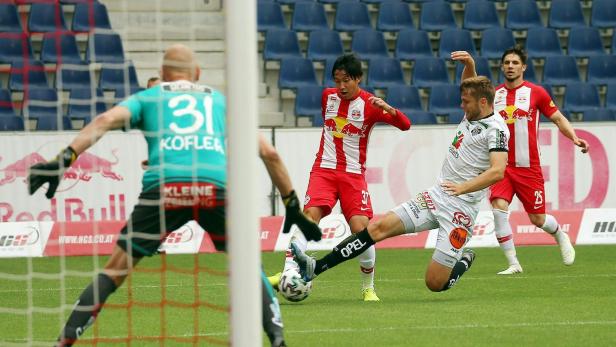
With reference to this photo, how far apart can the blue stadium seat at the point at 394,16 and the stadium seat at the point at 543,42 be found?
2.00m

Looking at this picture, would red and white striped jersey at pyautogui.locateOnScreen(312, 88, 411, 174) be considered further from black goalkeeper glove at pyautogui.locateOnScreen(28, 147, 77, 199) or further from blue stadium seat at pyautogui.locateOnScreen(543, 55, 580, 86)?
blue stadium seat at pyautogui.locateOnScreen(543, 55, 580, 86)

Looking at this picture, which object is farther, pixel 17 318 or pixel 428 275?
pixel 428 275

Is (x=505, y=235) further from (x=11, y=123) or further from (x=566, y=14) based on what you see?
(x=566, y=14)

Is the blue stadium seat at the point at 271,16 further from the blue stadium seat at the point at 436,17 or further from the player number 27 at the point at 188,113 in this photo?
the player number 27 at the point at 188,113

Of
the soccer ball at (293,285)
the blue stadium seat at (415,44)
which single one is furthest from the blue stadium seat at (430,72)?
the soccer ball at (293,285)

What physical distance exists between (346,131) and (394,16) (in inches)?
431

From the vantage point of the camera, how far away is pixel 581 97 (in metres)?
21.5

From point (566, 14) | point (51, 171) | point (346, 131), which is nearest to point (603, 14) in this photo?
point (566, 14)

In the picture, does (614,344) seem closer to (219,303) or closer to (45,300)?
(219,303)

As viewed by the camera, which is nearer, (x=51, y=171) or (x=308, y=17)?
(x=51, y=171)

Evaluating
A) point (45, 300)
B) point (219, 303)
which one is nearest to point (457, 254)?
point (219, 303)

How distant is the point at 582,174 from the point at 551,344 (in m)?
10.3

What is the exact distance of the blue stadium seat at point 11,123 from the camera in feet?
57.9

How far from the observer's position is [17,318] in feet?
33.1
